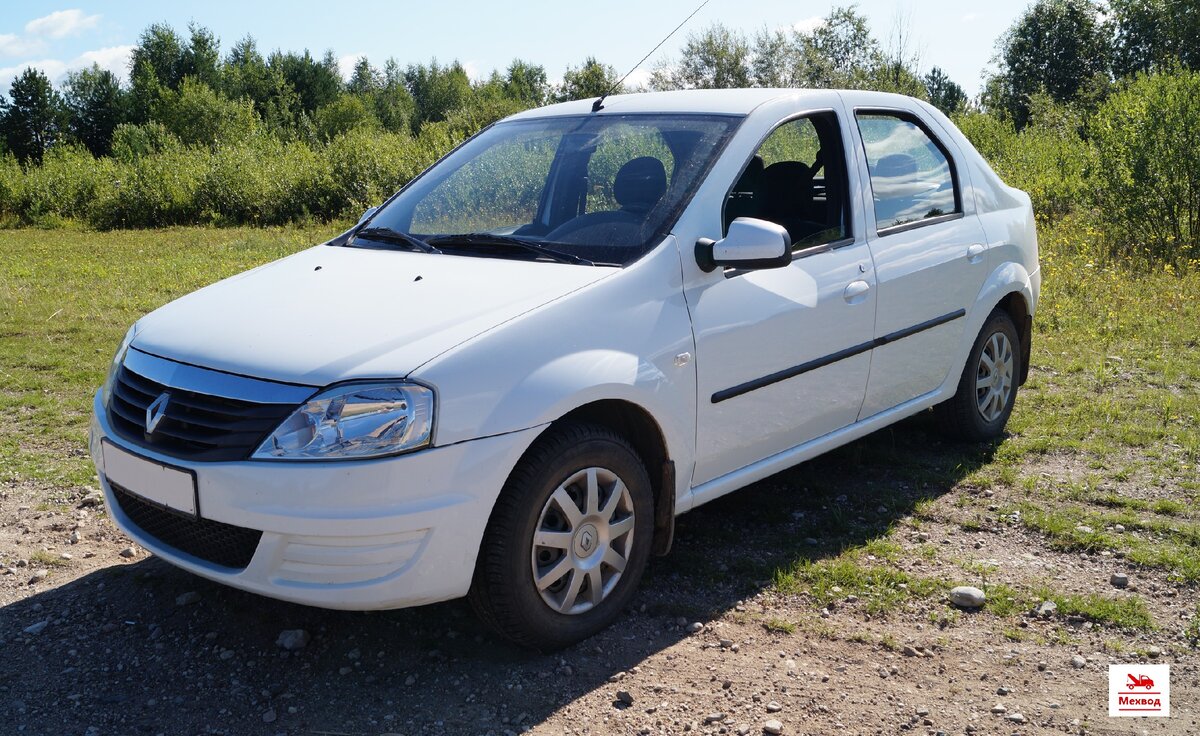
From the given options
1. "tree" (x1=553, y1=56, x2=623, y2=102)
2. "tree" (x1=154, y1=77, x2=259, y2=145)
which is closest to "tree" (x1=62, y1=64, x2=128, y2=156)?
"tree" (x1=154, y1=77, x2=259, y2=145)

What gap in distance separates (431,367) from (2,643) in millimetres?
1888

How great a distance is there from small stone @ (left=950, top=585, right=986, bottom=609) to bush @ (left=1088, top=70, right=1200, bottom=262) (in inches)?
364

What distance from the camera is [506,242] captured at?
3.80m

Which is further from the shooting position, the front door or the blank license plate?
the front door

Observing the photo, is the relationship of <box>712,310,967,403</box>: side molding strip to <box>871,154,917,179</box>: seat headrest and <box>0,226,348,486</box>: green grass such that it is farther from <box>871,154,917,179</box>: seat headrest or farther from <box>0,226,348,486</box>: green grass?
<box>0,226,348,486</box>: green grass

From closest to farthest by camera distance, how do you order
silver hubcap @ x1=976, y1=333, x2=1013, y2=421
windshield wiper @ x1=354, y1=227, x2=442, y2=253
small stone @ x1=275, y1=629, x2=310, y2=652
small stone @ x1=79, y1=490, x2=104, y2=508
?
small stone @ x1=275, y1=629, x2=310, y2=652 → windshield wiper @ x1=354, y1=227, x2=442, y2=253 → small stone @ x1=79, y1=490, x2=104, y2=508 → silver hubcap @ x1=976, y1=333, x2=1013, y2=421

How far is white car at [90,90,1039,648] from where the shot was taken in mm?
2889

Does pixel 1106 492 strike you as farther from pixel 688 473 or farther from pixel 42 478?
pixel 42 478

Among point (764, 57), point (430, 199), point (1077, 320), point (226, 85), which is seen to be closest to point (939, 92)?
point (764, 57)

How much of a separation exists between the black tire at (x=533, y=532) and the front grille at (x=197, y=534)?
2.22 ft

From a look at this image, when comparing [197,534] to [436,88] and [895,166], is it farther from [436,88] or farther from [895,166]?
[436,88]

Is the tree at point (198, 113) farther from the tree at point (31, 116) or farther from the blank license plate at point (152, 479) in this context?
the blank license plate at point (152, 479)

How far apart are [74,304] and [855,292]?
8294mm

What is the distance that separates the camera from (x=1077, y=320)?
8398 mm
